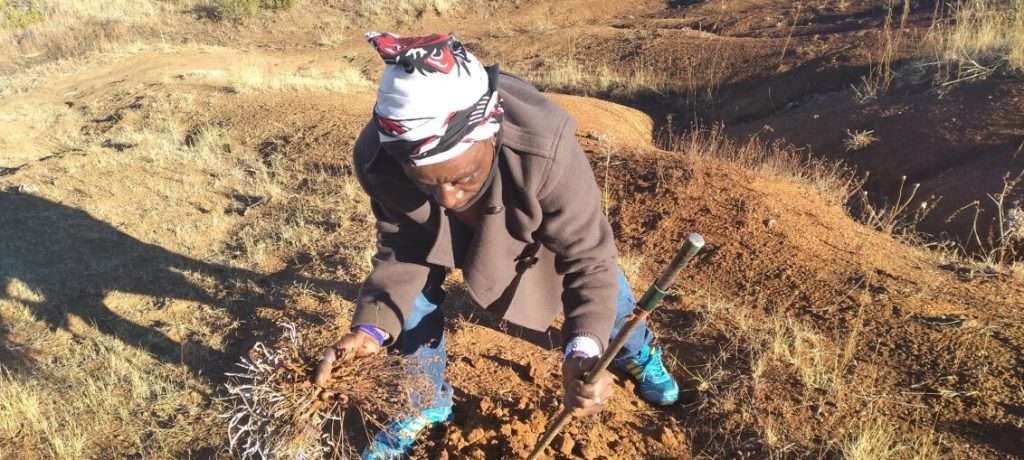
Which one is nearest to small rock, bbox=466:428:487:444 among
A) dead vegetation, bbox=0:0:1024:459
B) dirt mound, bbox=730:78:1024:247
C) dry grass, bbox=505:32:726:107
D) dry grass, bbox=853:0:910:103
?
dead vegetation, bbox=0:0:1024:459

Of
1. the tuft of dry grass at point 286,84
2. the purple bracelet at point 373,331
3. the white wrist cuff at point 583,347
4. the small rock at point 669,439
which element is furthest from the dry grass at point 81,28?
the white wrist cuff at point 583,347

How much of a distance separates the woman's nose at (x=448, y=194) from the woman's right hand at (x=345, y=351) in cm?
53

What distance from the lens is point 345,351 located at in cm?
204

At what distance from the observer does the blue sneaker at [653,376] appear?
109 inches

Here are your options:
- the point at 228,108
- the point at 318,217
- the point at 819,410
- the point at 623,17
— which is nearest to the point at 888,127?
the point at 819,410

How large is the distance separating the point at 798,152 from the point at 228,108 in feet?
18.8

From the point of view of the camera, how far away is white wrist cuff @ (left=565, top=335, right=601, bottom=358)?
198cm

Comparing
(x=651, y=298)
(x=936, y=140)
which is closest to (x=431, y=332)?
(x=651, y=298)

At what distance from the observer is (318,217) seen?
15.4 ft

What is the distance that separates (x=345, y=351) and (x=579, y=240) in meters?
0.74

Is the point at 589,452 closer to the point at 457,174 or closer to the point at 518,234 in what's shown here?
the point at 518,234

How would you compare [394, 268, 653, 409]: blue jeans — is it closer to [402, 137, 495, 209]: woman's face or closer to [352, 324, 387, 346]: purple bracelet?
[352, 324, 387, 346]: purple bracelet

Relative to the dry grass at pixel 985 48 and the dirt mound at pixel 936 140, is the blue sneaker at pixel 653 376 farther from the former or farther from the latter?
the dry grass at pixel 985 48

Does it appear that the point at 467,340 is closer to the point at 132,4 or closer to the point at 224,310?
the point at 224,310
